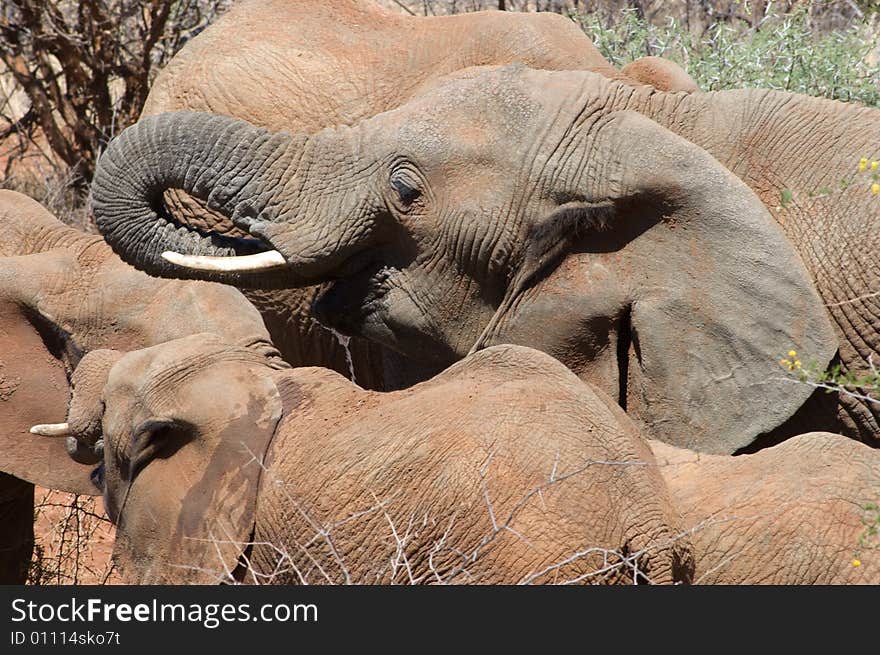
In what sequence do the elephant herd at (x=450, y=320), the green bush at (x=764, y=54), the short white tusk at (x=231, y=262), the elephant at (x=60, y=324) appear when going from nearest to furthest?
the elephant herd at (x=450, y=320)
the short white tusk at (x=231, y=262)
the elephant at (x=60, y=324)
the green bush at (x=764, y=54)

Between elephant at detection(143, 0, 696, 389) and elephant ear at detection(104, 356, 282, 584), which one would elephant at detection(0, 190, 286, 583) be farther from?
elephant ear at detection(104, 356, 282, 584)

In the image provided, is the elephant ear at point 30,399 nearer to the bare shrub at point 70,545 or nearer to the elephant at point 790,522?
the bare shrub at point 70,545

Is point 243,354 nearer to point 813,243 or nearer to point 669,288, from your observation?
point 669,288

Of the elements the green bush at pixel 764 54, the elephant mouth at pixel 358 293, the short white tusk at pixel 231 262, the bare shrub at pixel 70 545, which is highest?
the short white tusk at pixel 231 262

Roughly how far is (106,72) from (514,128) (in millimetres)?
3973

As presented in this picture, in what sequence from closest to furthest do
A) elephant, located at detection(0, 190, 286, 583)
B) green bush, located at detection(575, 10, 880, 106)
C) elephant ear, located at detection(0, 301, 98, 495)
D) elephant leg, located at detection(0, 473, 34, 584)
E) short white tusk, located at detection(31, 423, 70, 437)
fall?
short white tusk, located at detection(31, 423, 70, 437) → elephant, located at detection(0, 190, 286, 583) → elephant ear, located at detection(0, 301, 98, 495) → elephant leg, located at detection(0, 473, 34, 584) → green bush, located at detection(575, 10, 880, 106)

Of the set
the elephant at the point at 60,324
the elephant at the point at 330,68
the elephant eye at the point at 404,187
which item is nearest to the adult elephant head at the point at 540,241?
the elephant eye at the point at 404,187

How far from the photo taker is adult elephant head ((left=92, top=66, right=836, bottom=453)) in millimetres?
4664

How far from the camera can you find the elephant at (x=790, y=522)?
3.89m

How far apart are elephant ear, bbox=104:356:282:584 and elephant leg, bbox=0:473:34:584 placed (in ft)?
5.32

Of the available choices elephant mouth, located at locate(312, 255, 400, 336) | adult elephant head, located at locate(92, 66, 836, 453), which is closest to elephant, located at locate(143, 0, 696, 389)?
elephant mouth, located at locate(312, 255, 400, 336)

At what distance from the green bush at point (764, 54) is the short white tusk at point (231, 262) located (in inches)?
85.0

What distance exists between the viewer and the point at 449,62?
Result: 5422mm

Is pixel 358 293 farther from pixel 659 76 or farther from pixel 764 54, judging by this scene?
pixel 764 54
